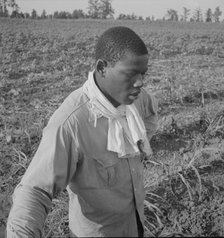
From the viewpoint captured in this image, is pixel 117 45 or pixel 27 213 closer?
pixel 27 213

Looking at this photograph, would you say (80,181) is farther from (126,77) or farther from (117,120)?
(126,77)

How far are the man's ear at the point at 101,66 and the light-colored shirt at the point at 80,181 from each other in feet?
0.45

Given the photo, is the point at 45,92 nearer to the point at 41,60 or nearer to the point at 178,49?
the point at 41,60

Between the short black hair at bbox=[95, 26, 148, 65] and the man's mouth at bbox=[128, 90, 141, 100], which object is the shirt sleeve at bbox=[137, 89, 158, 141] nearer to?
the man's mouth at bbox=[128, 90, 141, 100]

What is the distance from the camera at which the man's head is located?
1647 mm

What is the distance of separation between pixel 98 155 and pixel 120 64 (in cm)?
43

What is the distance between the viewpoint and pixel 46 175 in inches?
60.7

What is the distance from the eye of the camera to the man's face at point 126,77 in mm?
1647

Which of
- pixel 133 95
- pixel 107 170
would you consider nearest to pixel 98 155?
pixel 107 170

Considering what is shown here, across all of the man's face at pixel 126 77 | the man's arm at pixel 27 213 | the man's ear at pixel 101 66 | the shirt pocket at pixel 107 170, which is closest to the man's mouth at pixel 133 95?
the man's face at pixel 126 77

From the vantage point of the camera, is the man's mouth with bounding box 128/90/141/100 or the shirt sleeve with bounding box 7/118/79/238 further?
the man's mouth with bounding box 128/90/141/100

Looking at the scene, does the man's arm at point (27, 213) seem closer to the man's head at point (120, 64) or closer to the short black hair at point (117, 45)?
the man's head at point (120, 64)

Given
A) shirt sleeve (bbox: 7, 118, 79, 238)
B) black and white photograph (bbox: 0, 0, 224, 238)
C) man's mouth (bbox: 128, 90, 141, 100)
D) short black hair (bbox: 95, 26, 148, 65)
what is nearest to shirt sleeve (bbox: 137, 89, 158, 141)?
black and white photograph (bbox: 0, 0, 224, 238)

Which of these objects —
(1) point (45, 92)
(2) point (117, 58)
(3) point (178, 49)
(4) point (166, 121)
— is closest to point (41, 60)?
(1) point (45, 92)
